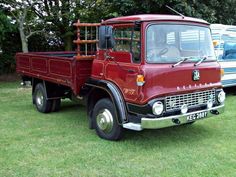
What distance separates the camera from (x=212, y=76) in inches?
248

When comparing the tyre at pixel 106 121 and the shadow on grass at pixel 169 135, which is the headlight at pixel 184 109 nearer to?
the shadow on grass at pixel 169 135

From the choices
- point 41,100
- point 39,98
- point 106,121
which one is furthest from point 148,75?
Result: point 39,98

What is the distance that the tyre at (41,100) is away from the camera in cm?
848

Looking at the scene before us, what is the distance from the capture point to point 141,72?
5.51 metres

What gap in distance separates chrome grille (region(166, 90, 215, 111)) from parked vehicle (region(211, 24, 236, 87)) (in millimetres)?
3931

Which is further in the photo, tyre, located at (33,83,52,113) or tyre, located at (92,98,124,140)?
tyre, located at (33,83,52,113)

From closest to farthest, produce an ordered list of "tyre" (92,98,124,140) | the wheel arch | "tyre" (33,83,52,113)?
the wheel arch → "tyre" (92,98,124,140) → "tyre" (33,83,52,113)

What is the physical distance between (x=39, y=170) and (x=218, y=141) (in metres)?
3.12

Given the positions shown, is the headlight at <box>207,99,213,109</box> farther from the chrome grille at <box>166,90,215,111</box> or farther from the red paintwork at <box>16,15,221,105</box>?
the red paintwork at <box>16,15,221,105</box>

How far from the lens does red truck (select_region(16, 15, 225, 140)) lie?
5566mm

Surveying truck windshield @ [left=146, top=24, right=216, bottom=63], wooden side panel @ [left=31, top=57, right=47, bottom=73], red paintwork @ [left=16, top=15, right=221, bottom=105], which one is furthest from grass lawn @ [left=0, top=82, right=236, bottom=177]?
truck windshield @ [left=146, top=24, right=216, bottom=63]

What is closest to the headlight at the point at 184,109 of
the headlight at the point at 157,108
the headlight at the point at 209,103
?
the headlight at the point at 157,108

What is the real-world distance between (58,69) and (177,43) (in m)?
2.73

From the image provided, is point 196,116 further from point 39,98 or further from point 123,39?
point 39,98
